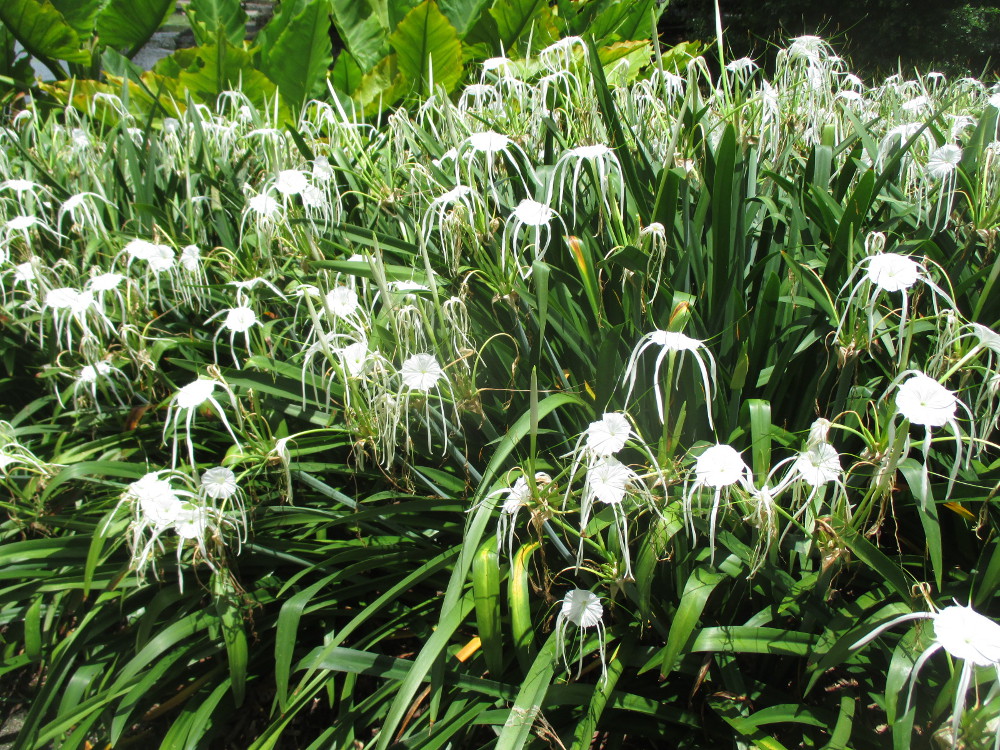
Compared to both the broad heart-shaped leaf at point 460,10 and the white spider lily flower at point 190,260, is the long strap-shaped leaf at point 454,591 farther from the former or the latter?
the broad heart-shaped leaf at point 460,10

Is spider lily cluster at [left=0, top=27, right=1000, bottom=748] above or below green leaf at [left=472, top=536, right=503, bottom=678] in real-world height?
above

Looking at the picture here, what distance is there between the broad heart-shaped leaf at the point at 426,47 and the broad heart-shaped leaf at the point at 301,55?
1.13 ft

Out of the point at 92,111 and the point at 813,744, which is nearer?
the point at 813,744

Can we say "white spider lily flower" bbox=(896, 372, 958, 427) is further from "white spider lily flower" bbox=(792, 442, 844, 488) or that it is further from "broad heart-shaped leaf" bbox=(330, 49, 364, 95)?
"broad heart-shaped leaf" bbox=(330, 49, 364, 95)

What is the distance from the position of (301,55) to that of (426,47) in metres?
0.61

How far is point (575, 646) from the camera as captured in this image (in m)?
1.31

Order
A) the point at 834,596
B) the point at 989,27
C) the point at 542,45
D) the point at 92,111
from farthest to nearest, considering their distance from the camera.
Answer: the point at 989,27 < the point at 542,45 < the point at 92,111 < the point at 834,596

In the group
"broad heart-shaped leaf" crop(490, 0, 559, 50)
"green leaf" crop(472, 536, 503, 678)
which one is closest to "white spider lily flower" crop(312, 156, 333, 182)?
"green leaf" crop(472, 536, 503, 678)

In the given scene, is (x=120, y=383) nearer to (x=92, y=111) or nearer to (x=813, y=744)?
(x=92, y=111)

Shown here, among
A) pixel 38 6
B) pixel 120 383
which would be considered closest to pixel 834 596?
pixel 120 383

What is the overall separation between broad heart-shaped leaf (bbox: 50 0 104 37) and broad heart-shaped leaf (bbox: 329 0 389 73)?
5.24 feet

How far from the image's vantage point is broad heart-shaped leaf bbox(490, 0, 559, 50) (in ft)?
11.3

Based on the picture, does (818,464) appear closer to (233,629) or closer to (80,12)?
(233,629)

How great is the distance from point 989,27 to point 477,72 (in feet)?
17.8
